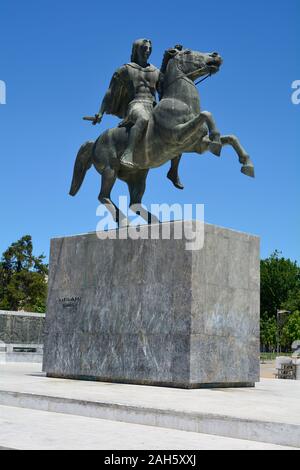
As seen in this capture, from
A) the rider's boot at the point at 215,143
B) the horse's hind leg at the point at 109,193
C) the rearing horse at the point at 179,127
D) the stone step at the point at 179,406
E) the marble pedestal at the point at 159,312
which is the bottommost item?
the stone step at the point at 179,406

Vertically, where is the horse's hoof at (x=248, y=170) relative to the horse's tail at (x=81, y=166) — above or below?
below

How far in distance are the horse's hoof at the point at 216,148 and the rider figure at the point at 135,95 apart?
4.91 feet

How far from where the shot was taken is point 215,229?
10.1m

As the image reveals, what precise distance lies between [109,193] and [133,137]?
145 centimetres

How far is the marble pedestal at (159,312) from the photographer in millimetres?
9688

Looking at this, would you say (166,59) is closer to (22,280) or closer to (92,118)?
(92,118)

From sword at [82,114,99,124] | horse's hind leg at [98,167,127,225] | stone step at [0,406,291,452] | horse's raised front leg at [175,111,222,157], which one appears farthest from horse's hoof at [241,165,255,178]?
stone step at [0,406,291,452]

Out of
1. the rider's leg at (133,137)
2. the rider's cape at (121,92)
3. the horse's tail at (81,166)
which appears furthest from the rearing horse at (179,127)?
the horse's tail at (81,166)

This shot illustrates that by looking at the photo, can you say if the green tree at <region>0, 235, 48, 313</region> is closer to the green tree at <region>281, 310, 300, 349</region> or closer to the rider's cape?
the green tree at <region>281, 310, 300, 349</region>

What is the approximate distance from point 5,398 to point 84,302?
307 centimetres

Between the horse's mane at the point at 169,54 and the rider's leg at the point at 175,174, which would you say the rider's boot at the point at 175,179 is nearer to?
the rider's leg at the point at 175,174

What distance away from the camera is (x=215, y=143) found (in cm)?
1037

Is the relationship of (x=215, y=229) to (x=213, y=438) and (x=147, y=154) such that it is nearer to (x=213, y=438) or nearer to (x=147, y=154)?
(x=147, y=154)

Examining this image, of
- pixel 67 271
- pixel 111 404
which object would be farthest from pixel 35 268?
pixel 111 404
